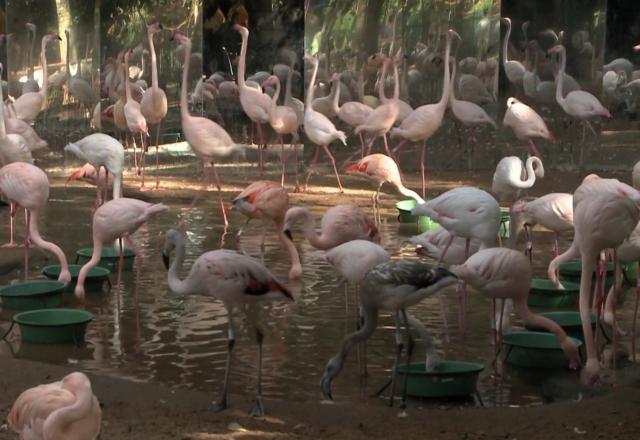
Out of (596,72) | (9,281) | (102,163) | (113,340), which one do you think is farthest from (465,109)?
(113,340)

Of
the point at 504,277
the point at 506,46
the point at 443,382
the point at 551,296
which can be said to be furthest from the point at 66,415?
the point at 506,46

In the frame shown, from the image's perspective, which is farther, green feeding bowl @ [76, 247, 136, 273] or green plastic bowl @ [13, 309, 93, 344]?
green feeding bowl @ [76, 247, 136, 273]

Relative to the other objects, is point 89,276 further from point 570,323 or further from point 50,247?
point 570,323

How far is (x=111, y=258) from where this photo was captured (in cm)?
772

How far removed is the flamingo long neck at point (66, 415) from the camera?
355 centimetres

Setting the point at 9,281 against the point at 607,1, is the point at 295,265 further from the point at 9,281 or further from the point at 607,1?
the point at 607,1

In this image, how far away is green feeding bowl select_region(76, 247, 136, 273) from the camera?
7711 millimetres

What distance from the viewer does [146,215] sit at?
658 cm

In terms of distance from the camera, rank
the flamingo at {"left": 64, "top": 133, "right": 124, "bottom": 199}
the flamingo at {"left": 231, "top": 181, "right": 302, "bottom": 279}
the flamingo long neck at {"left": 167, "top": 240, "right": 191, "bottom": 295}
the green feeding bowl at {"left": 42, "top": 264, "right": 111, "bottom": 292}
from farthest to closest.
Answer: the flamingo at {"left": 64, "top": 133, "right": 124, "bottom": 199}, the flamingo at {"left": 231, "top": 181, "right": 302, "bottom": 279}, the green feeding bowl at {"left": 42, "top": 264, "right": 111, "bottom": 292}, the flamingo long neck at {"left": 167, "top": 240, "right": 191, "bottom": 295}

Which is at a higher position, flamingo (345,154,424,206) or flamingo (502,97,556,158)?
flamingo (502,97,556,158)

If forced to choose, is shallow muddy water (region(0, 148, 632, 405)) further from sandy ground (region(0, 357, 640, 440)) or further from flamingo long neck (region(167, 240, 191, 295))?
flamingo long neck (region(167, 240, 191, 295))

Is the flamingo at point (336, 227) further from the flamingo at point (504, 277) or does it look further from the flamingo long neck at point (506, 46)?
the flamingo long neck at point (506, 46)

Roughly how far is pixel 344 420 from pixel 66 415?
1.39m

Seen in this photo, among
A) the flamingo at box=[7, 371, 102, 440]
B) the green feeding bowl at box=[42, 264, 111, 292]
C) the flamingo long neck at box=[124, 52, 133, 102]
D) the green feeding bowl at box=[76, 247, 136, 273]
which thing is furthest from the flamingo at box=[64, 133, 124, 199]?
the flamingo at box=[7, 371, 102, 440]
